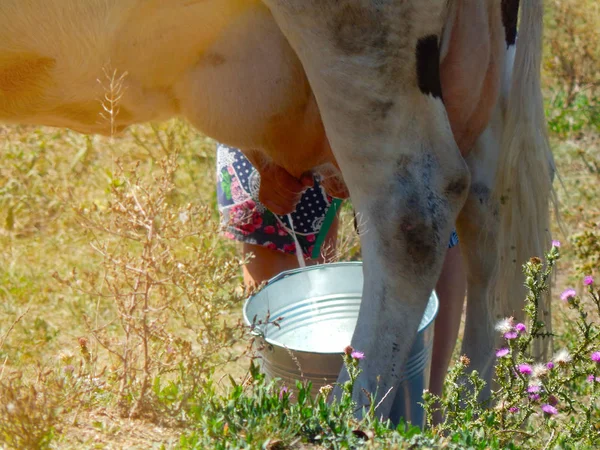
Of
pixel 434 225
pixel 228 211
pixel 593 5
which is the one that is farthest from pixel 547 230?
pixel 593 5

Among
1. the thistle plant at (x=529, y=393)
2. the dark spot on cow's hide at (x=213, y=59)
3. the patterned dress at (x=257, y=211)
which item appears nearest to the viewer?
the thistle plant at (x=529, y=393)

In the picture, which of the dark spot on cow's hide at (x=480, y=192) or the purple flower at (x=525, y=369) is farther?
the dark spot on cow's hide at (x=480, y=192)

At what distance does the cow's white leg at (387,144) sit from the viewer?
205 centimetres

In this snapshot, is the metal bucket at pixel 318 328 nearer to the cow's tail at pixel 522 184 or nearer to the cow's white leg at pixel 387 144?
the cow's white leg at pixel 387 144

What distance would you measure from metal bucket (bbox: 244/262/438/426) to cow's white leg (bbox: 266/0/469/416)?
10cm

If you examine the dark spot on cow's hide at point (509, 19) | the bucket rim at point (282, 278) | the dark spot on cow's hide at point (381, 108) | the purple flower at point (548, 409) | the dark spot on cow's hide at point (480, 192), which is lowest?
the purple flower at point (548, 409)

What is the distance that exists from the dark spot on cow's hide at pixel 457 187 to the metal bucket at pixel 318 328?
32 centimetres

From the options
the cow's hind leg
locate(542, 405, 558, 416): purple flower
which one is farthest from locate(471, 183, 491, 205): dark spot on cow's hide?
locate(542, 405, 558, 416): purple flower

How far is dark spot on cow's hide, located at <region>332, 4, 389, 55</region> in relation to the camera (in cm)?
203

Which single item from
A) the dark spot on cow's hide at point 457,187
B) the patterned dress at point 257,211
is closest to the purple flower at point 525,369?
the dark spot on cow's hide at point 457,187

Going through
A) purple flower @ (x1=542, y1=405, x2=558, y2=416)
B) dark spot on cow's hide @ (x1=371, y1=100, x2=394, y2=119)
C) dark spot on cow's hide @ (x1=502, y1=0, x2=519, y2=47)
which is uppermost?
dark spot on cow's hide @ (x1=502, y1=0, x2=519, y2=47)

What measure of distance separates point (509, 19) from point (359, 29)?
0.61 metres

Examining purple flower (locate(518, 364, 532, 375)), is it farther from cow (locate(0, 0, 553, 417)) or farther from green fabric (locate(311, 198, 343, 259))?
green fabric (locate(311, 198, 343, 259))

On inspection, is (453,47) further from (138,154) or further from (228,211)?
(138,154)
